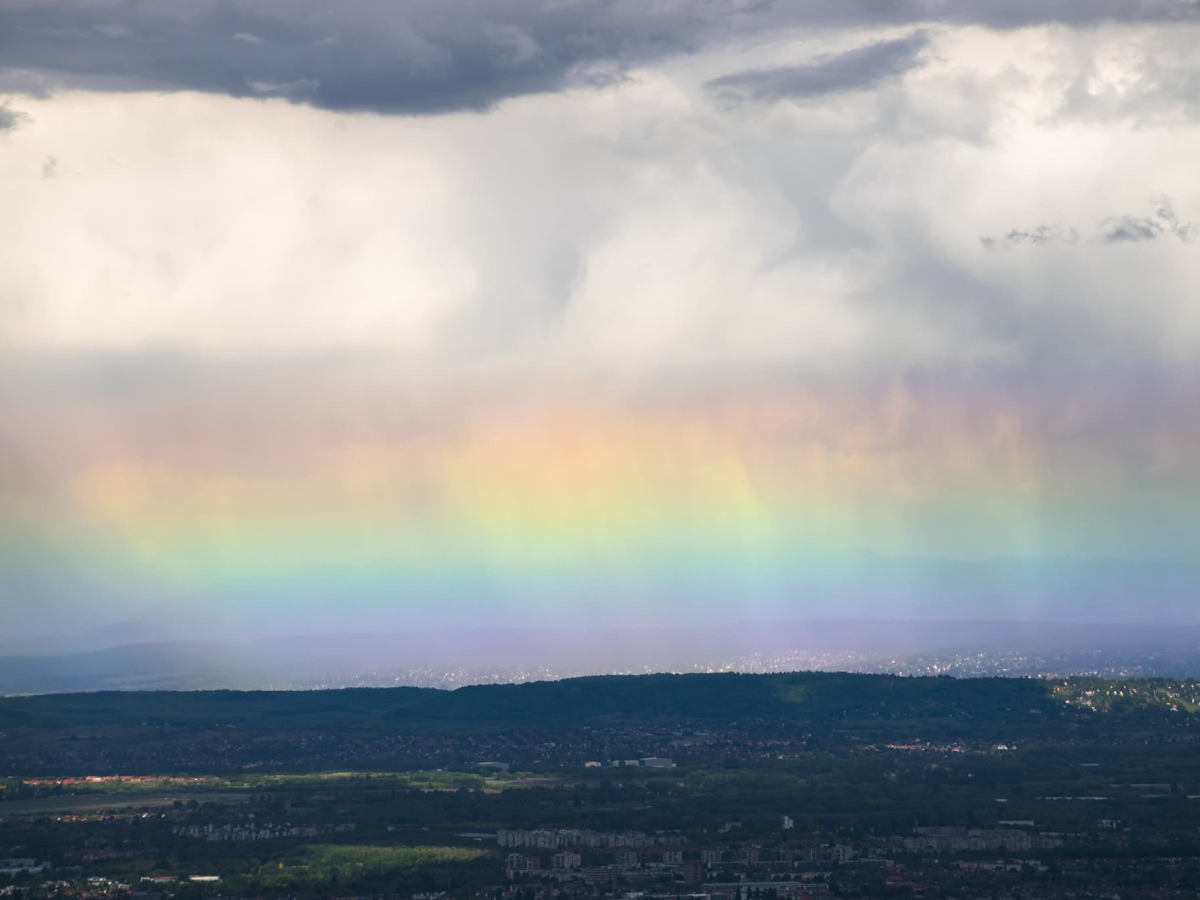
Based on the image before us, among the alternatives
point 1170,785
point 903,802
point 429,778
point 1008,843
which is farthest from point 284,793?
point 1170,785

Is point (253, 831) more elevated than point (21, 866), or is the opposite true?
point (253, 831)

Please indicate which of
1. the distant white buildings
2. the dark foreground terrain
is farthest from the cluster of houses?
the distant white buildings

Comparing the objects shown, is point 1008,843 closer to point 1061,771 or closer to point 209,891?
point 1061,771

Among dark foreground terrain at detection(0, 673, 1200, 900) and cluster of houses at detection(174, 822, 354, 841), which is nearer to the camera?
dark foreground terrain at detection(0, 673, 1200, 900)

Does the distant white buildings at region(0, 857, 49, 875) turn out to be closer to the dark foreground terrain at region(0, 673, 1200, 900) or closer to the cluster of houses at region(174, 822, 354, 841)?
the dark foreground terrain at region(0, 673, 1200, 900)

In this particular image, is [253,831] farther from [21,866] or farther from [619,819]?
[619,819]

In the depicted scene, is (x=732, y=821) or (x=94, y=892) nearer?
(x=94, y=892)

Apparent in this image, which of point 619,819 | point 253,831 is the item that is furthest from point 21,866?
point 619,819

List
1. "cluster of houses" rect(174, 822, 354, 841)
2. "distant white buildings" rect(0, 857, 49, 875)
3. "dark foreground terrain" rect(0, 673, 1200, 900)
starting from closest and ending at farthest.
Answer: "dark foreground terrain" rect(0, 673, 1200, 900), "distant white buildings" rect(0, 857, 49, 875), "cluster of houses" rect(174, 822, 354, 841)

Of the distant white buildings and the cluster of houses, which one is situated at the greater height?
the cluster of houses
